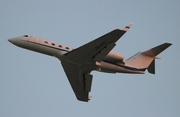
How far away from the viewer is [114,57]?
23422mm

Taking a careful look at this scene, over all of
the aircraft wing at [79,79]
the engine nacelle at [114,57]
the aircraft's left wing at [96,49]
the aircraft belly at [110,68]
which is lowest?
the aircraft wing at [79,79]

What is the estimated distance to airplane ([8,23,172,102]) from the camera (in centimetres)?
2122

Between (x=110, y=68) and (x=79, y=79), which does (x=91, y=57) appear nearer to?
(x=110, y=68)

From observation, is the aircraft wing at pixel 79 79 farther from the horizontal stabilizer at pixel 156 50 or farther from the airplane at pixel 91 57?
the horizontal stabilizer at pixel 156 50

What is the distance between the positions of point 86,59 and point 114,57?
234 centimetres

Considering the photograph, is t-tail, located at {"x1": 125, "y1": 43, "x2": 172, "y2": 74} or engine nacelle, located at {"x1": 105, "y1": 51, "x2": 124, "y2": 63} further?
t-tail, located at {"x1": 125, "y1": 43, "x2": 172, "y2": 74}

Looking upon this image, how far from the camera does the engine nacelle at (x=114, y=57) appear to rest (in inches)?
916

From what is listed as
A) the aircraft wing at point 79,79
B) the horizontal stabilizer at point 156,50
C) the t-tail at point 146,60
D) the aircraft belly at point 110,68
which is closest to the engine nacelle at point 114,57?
the aircraft belly at point 110,68

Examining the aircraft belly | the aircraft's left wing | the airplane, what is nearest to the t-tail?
the airplane

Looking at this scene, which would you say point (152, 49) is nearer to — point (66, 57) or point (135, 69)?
point (135, 69)

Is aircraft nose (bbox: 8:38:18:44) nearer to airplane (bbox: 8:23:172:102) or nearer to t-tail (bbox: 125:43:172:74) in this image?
airplane (bbox: 8:23:172:102)

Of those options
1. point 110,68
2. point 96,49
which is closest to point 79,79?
point 110,68

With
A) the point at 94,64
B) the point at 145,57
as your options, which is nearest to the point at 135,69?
the point at 145,57

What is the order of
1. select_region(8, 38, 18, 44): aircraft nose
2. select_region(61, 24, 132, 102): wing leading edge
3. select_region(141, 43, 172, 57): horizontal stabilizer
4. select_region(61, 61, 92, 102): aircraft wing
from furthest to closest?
select_region(61, 61, 92, 102): aircraft wing, select_region(141, 43, 172, 57): horizontal stabilizer, select_region(8, 38, 18, 44): aircraft nose, select_region(61, 24, 132, 102): wing leading edge
